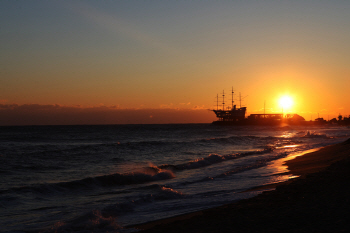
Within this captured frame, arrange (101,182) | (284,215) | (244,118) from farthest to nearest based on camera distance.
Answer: (244,118) < (101,182) < (284,215)

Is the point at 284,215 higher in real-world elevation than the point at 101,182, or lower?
higher

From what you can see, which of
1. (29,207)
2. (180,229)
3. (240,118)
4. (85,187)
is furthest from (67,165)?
(240,118)

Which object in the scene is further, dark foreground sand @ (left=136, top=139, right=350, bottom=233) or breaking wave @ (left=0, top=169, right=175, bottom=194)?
breaking wave @ (left=0, top=169, right=175, bottom=194)

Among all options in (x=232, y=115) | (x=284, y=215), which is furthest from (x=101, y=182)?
(x=232, y=115)

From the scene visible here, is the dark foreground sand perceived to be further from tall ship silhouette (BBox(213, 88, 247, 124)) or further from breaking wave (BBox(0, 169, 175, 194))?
tall ship silhouette (BBox(213, 88, 247, 124))

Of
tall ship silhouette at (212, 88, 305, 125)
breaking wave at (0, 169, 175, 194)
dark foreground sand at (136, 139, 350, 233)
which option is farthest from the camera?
tall ship silhouette at (212, 88, 305, 125)

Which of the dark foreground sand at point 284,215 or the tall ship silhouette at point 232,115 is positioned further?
the tall ship silhouette at point 232,115

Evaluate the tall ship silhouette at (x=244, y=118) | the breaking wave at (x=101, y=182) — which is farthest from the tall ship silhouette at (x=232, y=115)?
the breaking wave at (x=101, y=182)

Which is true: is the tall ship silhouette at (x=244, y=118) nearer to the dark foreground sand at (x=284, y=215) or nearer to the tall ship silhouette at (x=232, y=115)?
the tall ship silhouette at (x=232, y=115)

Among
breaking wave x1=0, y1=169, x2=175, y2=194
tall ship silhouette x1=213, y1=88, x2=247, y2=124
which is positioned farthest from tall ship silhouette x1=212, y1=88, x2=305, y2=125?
breaking wave x1=0, y1=169, x2=175, y2=194

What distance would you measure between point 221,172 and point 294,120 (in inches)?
7187

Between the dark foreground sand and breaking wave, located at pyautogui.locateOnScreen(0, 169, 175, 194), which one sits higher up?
the dark foreground sand

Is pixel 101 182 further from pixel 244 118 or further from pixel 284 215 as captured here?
pixel 244 118

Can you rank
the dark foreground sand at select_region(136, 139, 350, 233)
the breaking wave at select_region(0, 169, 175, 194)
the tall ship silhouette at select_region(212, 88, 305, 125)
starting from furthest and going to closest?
the tall ship silhouette at select_region(212, 88, 305, 125) < the breaking wave at select_region(0, 169, 175, 194) < the dark foreground sand at select_region(136, 139, 350, 233)
